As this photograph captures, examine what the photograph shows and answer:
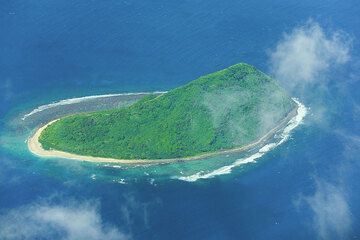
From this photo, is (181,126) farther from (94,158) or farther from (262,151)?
(94,158)

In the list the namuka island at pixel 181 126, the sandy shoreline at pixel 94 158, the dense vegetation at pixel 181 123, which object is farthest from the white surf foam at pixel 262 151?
the dense vegetation at pixel 181 123

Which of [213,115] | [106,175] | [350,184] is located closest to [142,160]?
[106,175]

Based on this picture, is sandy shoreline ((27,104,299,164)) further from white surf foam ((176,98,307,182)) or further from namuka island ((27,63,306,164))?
white surf foam ((176,98,307,182))

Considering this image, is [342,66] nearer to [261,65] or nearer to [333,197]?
[261,65]

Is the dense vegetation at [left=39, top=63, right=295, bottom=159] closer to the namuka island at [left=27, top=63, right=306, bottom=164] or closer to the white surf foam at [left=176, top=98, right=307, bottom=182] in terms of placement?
the namuka island at [left=27, top=63, right=306, bottom=164]

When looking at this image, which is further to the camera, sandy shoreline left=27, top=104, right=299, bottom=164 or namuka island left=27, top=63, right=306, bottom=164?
namuka island left=27, top=63, right=306, bottom=164

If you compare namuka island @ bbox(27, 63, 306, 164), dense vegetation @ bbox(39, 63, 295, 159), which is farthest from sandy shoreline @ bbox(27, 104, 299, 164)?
dense vegetation @ bbox(39, 63, 295, 159)

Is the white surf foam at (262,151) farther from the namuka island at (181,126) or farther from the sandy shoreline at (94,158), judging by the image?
the sandy shoreline at (94,158)
